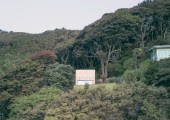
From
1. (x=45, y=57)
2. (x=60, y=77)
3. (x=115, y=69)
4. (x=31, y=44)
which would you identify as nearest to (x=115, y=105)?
(x=60, y=77)

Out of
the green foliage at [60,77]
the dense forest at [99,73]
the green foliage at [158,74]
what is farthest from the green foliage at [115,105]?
the green foliage at [60,77]

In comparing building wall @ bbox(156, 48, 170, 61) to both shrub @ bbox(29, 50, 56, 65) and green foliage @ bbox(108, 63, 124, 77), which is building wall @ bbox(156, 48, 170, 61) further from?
shrub @ bbox(29, 50, 56, 65)

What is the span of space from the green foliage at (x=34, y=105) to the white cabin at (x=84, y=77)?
14.3 feet

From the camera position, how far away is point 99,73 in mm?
42625

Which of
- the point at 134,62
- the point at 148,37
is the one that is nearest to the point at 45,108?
the point at 134,62

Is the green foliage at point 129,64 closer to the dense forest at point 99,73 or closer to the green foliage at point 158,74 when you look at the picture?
the dense forest at point 99,73

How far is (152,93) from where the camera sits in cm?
2938

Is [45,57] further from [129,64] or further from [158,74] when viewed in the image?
[158,74]

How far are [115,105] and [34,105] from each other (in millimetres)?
7130

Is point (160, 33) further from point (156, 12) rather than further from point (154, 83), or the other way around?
point (154, 83)

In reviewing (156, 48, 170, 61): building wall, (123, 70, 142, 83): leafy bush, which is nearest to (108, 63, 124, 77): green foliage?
(156, 48, 170, 61): building wall

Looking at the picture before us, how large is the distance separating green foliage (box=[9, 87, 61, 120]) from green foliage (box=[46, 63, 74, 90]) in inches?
80.1

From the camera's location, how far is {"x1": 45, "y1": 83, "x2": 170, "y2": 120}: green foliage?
94.1 ft

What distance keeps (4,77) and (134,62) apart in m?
10.7
